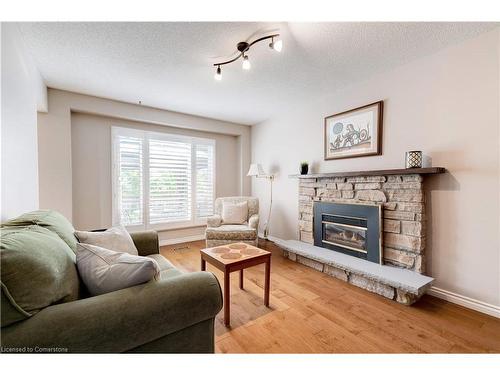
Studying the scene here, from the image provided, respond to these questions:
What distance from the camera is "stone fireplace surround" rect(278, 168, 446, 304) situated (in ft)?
6.84

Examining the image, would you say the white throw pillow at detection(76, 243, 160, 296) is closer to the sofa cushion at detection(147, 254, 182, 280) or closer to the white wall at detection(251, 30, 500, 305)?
the sofa cushion at detection(147, 254, 182, 280)

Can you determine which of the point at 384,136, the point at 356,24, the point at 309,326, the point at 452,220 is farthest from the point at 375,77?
the point at 309,326

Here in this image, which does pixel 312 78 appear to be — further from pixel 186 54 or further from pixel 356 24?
pixel 186 54

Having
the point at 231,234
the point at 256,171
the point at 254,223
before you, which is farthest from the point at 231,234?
the point at 256,171

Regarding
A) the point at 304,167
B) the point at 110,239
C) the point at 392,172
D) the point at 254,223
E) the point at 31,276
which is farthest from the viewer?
the point at 254,223

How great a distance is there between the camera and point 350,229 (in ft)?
8.93

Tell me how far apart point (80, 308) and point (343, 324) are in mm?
1771

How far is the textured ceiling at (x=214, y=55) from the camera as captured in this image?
5.84 feet

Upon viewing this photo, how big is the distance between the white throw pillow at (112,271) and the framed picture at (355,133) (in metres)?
2.65

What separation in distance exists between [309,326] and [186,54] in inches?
105

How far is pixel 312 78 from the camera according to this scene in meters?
2.68

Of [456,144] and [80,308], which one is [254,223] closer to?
[456,144]

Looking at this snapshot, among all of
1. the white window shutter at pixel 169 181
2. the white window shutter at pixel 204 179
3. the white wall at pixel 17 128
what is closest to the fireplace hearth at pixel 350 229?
the white window shutter at pixel 204 179

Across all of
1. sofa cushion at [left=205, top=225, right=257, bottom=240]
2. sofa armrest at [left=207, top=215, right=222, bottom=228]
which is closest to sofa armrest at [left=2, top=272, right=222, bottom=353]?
sofa cushion at [left=205, top=225, right=257, bottom=240]
